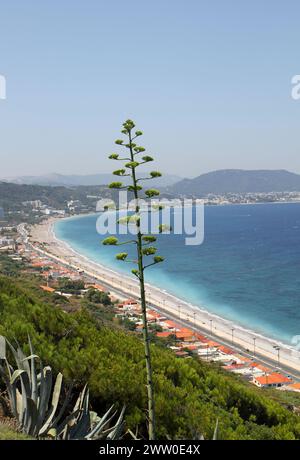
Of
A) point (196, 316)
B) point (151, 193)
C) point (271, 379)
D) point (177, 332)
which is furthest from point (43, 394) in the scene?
point (196, 316)

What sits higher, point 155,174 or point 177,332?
point 155,174

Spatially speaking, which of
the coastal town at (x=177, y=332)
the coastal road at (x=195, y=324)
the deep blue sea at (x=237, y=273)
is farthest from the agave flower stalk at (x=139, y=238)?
the deep blue sea at (x=237, y=273)

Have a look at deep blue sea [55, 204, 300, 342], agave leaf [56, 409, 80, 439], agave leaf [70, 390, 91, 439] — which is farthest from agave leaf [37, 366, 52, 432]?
deep blue sea [55, 204, 300, 342]

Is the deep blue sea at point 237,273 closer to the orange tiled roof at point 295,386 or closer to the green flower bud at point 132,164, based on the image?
the orange tiled roof at point 295,386

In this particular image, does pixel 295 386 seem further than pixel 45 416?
Yes

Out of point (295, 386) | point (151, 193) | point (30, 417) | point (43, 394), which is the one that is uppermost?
point (151, 193)

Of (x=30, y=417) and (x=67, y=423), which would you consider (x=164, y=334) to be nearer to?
(x=67, y=423)
